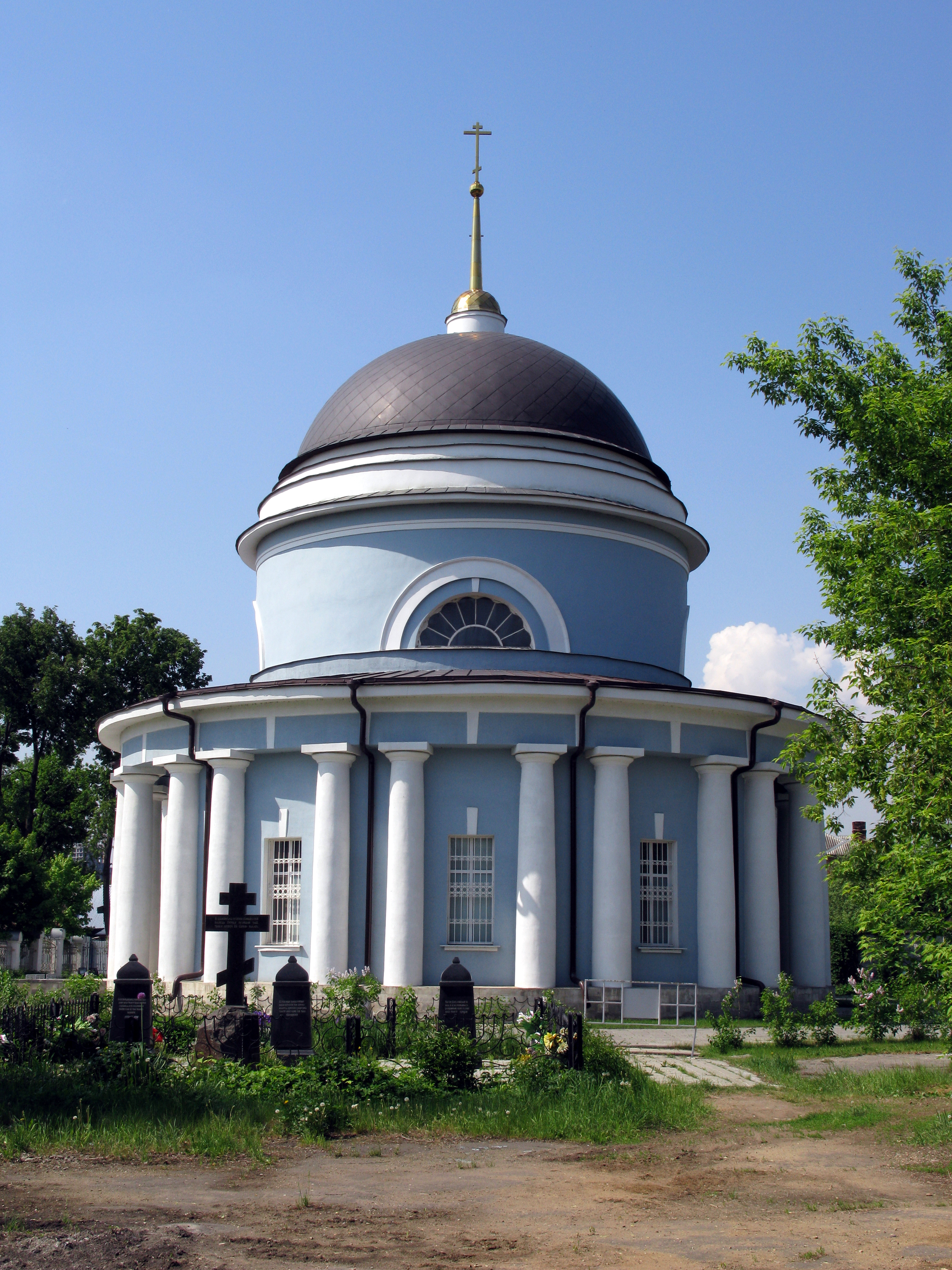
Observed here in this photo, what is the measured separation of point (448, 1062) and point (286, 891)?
819 cm

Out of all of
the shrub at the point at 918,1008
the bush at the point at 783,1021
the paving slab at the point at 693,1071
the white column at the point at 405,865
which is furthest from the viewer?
the white column at the point at 405,865

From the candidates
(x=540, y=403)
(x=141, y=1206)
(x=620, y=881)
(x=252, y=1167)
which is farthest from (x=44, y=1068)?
(x=540, y=403)

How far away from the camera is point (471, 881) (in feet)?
58.1

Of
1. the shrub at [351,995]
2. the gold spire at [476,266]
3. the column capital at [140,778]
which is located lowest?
the shrub at [351,995]

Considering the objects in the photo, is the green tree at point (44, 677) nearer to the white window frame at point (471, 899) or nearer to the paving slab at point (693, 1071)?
the white window frame at point (471, 899)

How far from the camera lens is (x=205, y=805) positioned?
19.4m

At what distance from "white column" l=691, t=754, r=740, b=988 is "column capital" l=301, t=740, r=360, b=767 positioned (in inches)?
199

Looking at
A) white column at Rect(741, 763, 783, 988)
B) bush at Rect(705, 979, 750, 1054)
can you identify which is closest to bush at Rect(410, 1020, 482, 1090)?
bush at Rect(705, 979, 750, 1054)

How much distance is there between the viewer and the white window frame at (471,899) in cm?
1748

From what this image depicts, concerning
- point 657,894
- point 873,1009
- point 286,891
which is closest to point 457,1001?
point 873,1009

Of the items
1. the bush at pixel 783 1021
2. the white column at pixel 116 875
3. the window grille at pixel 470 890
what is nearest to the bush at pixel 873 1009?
the bush at pixel 783 1021

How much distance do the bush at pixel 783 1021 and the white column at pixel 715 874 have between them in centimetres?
234

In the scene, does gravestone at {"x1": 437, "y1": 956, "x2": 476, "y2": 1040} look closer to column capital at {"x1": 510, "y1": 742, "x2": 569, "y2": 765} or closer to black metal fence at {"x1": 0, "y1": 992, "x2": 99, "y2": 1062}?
black metal fence at {"x1": 0, "y1": 992, "x2": 99, "y2": 1062}

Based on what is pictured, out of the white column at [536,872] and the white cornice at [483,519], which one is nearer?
the white column at [536,872]
